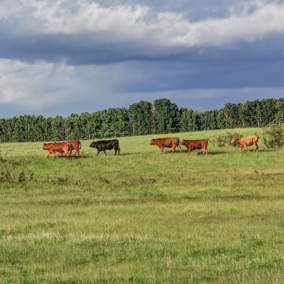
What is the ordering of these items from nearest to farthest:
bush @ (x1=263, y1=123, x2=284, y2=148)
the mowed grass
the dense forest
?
the mowed grass
bush @ (x1=263, y1=123, x2=284, y2=148)
the dense forest

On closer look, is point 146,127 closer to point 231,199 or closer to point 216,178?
point 216,178

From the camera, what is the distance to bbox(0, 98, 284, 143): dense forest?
119938 mm

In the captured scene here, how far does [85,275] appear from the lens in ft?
20.4

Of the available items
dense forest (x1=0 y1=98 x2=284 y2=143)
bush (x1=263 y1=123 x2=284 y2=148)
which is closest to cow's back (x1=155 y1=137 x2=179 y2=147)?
bush (x1=263 y1=123 x2=284 y2=148)

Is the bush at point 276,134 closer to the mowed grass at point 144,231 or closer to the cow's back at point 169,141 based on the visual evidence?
the cow's back at point 169,141

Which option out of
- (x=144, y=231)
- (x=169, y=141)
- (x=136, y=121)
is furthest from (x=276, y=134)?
(x=136, y=121)

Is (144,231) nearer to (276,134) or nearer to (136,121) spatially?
(276,134)

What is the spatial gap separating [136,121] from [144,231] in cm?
11539

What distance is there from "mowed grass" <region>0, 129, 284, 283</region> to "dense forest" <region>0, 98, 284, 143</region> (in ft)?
320

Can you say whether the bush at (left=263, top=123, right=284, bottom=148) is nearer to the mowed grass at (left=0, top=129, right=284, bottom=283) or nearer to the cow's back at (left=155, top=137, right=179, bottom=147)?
the cow's back at (left=155, top=137, right=179, bottom=147)

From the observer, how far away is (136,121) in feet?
408

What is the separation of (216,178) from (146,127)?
10133cm

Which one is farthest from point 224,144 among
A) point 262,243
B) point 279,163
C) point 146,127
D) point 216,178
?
point 146,127

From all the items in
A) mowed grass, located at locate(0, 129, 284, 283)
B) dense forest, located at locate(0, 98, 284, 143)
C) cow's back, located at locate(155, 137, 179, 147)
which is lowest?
mowed grass, located at locate(0, 129, 284, 283)
